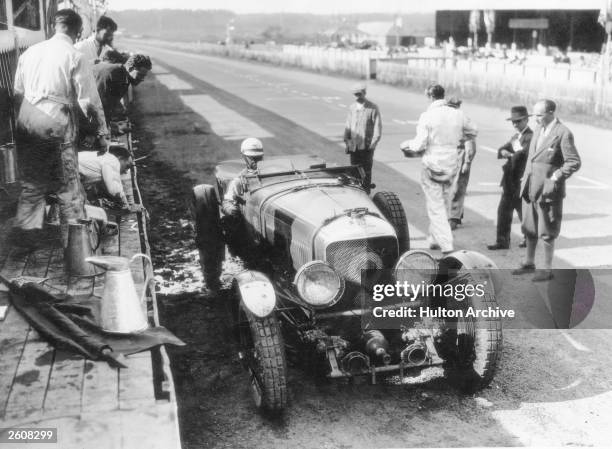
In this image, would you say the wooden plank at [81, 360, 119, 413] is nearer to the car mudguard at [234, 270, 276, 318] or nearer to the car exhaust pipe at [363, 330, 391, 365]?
the car mudguard at [234, 270, 276, 318]

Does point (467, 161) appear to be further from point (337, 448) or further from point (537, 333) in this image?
point (337, 448)

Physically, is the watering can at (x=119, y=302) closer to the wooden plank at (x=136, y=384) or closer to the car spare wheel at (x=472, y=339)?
the wooden plank at (x=136, y=384)

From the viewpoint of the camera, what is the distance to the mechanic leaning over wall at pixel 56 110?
614 cm

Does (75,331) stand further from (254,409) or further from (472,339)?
(472,339)

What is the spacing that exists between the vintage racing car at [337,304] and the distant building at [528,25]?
136 ft

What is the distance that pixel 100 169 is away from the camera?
305 inches

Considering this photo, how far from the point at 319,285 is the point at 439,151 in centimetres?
361

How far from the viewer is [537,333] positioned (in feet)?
21.5

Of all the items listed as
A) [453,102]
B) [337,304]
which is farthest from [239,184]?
[453,102]

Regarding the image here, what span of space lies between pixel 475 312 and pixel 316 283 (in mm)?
1136

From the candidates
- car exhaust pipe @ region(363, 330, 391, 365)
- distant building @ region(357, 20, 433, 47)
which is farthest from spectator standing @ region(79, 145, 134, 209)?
distant building @ region(357, 20, 433, 47)

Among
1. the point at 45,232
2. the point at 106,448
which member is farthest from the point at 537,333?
the point at 45,232

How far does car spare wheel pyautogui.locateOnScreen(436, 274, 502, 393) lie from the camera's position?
204 inches

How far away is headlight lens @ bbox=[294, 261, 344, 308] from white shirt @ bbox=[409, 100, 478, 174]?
3460mm
